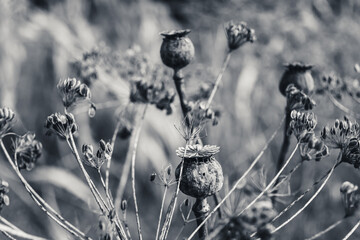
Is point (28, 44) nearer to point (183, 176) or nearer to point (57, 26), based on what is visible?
point (57, 26)

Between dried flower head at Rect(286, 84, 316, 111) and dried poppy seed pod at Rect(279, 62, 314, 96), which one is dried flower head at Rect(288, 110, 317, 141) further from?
dried poppy seed pod at Rect(279, 62, 314, 96)

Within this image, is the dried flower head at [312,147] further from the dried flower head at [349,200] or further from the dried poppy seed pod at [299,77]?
the dried poppy seed pod at [299,77]

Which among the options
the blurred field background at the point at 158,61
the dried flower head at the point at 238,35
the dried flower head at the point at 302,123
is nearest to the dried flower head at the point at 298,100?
the dried flower head at the point at 302,123

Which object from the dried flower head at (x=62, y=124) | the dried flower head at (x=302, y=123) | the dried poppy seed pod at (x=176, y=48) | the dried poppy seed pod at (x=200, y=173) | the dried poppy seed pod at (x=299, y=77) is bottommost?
the dried poppy seed pod at (x=200, y=173)

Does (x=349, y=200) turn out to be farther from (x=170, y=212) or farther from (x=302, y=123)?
(x=170, y=212)

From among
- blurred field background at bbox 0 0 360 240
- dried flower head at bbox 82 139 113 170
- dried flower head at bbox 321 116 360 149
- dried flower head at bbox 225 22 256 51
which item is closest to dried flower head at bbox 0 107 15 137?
dried flower head at bbox 82 139 113 170

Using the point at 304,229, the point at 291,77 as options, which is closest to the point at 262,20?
the point at 304,229
